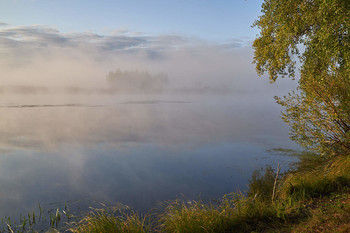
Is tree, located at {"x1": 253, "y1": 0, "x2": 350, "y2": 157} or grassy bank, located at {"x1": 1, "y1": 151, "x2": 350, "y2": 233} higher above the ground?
tree, located at {"x1": 253, "y1": 0, "x2": 350, "y2": 157}

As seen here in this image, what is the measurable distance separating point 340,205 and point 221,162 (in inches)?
465

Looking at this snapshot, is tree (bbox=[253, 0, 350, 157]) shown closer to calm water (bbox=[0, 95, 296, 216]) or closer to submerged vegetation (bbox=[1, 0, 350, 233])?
submerged vegetation (bbox=[1, 0, 350, 233])

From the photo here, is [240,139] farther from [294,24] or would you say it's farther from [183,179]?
[294,24]

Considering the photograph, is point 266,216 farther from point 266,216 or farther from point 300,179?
point 300,179

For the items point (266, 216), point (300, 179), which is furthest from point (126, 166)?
point (266, 216)

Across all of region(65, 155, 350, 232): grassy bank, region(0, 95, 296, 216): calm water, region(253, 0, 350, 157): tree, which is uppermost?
region(253, 0, 350, 157): tree

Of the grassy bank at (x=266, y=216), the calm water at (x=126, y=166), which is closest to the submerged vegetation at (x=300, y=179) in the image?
the grassy bank at (x=266, y=216)

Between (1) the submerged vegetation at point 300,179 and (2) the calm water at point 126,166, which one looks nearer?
(1) the submerged vegetation at point 300,179

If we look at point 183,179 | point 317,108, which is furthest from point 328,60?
point 183,179

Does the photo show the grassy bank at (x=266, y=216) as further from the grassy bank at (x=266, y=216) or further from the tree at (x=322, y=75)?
the tree at (x=322, y=75)

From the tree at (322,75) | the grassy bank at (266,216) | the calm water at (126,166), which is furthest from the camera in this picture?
the calm water at (126,166)

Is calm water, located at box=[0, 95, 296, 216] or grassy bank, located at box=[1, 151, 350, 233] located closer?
grassy bank, located at box=[1, 151, 350, 233]

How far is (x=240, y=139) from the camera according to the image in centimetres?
2848

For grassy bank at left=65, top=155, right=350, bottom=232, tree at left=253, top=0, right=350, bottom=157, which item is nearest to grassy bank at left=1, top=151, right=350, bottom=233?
grassy bank at left=65, top=155, right=350, bottom=232
